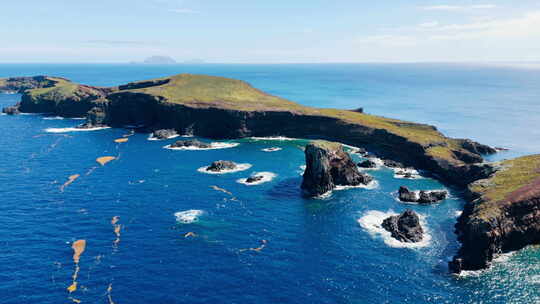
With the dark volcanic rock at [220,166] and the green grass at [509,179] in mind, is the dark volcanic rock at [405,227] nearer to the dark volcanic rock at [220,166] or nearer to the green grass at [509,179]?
the green grass at [509,179]

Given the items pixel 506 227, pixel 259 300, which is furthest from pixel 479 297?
pixel 259 300

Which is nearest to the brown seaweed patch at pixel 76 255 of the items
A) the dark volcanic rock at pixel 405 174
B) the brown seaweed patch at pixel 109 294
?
the brown seaweed patch at pixel 109 294

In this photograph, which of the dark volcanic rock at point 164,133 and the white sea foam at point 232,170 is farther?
the dark volcanic rock at point 164,133

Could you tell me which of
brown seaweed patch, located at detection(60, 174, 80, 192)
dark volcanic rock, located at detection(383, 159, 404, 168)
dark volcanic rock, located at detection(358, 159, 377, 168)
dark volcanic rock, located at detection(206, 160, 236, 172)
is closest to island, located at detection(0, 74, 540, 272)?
dark volcanic rock, located at detection(383, 159, 404, 168)

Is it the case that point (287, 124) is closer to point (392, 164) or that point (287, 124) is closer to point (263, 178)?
point (392, 164)

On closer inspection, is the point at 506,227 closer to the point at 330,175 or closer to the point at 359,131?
the point at 330,175
